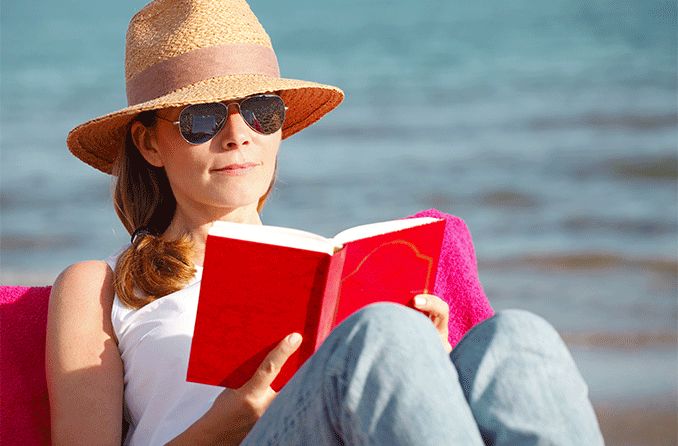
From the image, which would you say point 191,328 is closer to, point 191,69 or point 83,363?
point 83,363

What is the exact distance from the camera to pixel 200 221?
9.42ft

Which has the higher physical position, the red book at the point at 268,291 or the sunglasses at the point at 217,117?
the sunglasses at the point at 217,117

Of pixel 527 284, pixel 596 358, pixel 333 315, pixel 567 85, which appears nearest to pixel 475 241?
pixel 527 284

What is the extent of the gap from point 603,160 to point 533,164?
1.60ft

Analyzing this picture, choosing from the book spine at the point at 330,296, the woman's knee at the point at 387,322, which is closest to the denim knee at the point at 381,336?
the woman's knee at the point at 387,322

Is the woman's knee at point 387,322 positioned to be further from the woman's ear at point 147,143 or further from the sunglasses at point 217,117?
the woman's ear at point 147,143

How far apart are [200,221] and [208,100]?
34 cm

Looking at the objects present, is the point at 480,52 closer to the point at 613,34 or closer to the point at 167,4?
the point at 613,34

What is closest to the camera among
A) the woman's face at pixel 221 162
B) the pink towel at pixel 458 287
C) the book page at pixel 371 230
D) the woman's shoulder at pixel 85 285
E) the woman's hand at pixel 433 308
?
the book page at pixel 371 230

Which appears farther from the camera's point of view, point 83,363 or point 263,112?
point 263,112

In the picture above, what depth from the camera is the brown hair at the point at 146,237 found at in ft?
8.88

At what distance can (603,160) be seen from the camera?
8.10 metres

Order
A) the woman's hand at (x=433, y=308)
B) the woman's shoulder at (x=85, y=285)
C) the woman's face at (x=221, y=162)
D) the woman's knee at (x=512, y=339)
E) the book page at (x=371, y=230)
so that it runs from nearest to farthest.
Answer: the woman's knee at (x=512, y=339)
the book page at (x=371, y=230)
the woman's hand at (x=433, y=308)
the woman's shoulder at (x=85, y=285)
the woman's face at (x=221, y=162)

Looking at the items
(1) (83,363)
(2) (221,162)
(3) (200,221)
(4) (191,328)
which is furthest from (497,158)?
(1) (83,363)
